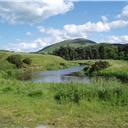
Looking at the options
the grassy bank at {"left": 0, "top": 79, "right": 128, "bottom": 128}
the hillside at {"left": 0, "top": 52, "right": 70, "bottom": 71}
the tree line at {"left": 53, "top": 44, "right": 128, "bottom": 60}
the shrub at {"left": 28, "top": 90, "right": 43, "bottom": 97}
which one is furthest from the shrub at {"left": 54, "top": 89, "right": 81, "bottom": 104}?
the tree line at {"left": 53, "top": 44, "right": 128, "bottom": 60}

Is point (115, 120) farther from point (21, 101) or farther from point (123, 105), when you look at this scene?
point (21, 101)

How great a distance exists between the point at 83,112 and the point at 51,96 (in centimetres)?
512

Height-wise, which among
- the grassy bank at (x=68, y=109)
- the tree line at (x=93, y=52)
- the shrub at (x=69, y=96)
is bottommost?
the grassy bank at (x=68, y=109)

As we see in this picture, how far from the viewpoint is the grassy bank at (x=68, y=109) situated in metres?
12.5

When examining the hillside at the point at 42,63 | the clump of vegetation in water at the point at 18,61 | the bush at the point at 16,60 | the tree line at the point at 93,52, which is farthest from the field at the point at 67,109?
the tree line at the point at 93,52

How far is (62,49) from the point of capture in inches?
6909

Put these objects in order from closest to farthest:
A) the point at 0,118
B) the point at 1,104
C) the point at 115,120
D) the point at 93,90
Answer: the point at 115,120 < the point at 0,118 < the point at 1,104 < the point at 93,90

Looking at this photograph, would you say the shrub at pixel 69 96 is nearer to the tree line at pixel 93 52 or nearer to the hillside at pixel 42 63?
the hillside at pixel 42 63

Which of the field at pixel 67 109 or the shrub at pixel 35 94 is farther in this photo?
the shrub at pixel 35 94

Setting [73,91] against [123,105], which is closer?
[123,105]

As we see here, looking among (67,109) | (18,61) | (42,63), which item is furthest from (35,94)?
(42,63)

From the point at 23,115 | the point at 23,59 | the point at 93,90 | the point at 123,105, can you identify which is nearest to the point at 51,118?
the point at 23,115

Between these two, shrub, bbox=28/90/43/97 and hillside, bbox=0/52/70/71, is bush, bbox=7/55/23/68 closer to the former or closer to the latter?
hillside, bbox=0/52/70/71

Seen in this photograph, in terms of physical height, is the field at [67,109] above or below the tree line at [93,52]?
below
